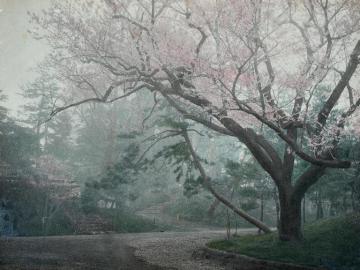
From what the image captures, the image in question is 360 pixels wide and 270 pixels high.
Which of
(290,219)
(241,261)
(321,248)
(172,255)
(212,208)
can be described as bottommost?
(172,255)

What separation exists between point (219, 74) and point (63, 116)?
111 feet

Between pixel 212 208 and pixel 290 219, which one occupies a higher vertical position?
pixel 290 219

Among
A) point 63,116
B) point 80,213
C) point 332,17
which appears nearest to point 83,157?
point 63,116

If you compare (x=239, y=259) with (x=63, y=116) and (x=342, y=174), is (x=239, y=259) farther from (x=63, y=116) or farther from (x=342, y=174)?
(x=63, y=116)

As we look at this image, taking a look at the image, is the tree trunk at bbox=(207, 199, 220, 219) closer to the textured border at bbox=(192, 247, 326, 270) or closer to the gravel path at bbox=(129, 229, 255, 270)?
the gravel path at bbox=(129, 229, 255, 270)

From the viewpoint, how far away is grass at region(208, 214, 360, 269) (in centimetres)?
1211

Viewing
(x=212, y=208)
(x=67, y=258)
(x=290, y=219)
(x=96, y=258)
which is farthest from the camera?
(x=212, y=208)

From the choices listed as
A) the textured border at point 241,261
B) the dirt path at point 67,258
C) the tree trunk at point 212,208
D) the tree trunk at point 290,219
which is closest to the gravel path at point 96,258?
the dirt path at point 67,258

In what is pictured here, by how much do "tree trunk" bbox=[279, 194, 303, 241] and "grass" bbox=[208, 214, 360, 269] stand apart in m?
0.35

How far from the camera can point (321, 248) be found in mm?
13398

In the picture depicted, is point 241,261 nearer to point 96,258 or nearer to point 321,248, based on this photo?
point 321,248

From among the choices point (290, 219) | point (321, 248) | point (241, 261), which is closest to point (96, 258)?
point (241, 261)

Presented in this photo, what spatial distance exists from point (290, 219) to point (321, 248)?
1.43m

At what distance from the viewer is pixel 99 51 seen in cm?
1274
